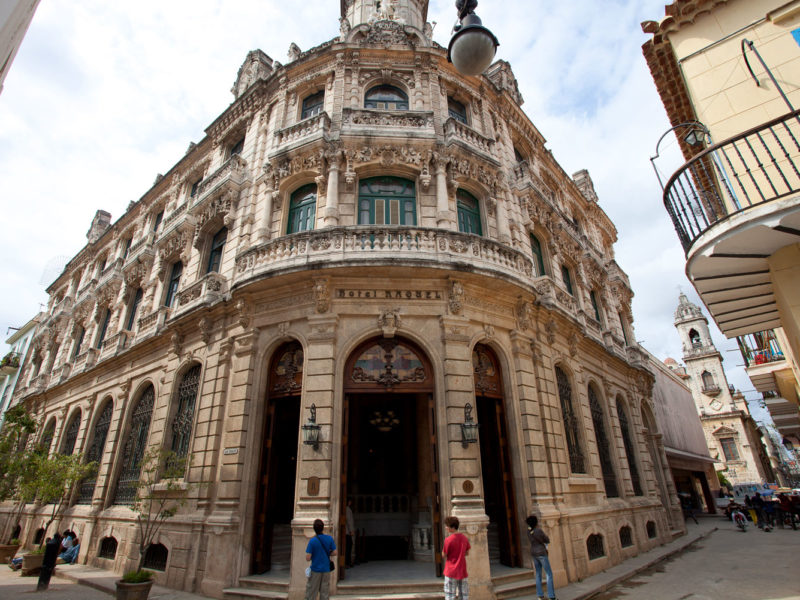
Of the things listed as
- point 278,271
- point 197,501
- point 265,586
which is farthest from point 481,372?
point 197,501

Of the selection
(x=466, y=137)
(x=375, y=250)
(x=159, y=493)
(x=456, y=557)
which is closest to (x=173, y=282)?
(x=159, y=493)

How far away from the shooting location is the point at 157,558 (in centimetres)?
1102

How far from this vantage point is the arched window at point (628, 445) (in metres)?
16.5

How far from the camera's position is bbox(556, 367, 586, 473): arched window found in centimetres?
1268

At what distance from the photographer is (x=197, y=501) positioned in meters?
10.3

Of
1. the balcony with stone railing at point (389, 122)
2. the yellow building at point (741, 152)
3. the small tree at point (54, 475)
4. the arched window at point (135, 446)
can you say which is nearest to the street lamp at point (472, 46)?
the yellow building at point (741, 152)

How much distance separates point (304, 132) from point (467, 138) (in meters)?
5.42

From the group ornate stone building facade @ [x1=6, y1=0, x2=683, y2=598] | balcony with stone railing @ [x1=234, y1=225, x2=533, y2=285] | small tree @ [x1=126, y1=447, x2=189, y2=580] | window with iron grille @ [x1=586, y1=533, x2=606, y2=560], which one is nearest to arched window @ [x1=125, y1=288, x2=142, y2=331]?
ornate stone building facade @ [x1=6, y1=0, x2=683, y2=598]

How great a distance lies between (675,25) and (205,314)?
44.6 ft

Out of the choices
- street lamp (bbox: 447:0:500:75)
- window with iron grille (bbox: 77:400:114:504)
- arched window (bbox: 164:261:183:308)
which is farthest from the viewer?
arched window (bbox: 164:261:183:308)

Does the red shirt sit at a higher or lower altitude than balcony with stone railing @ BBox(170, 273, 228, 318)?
lower

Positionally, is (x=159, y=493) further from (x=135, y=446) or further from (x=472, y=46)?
(x=472, y=46)

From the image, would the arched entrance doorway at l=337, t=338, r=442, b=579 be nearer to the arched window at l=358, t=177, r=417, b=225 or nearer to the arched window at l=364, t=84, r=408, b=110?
the arched window at l=358, t=177, r=417, b=225

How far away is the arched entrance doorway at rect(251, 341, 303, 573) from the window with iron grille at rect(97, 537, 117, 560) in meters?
5.73
